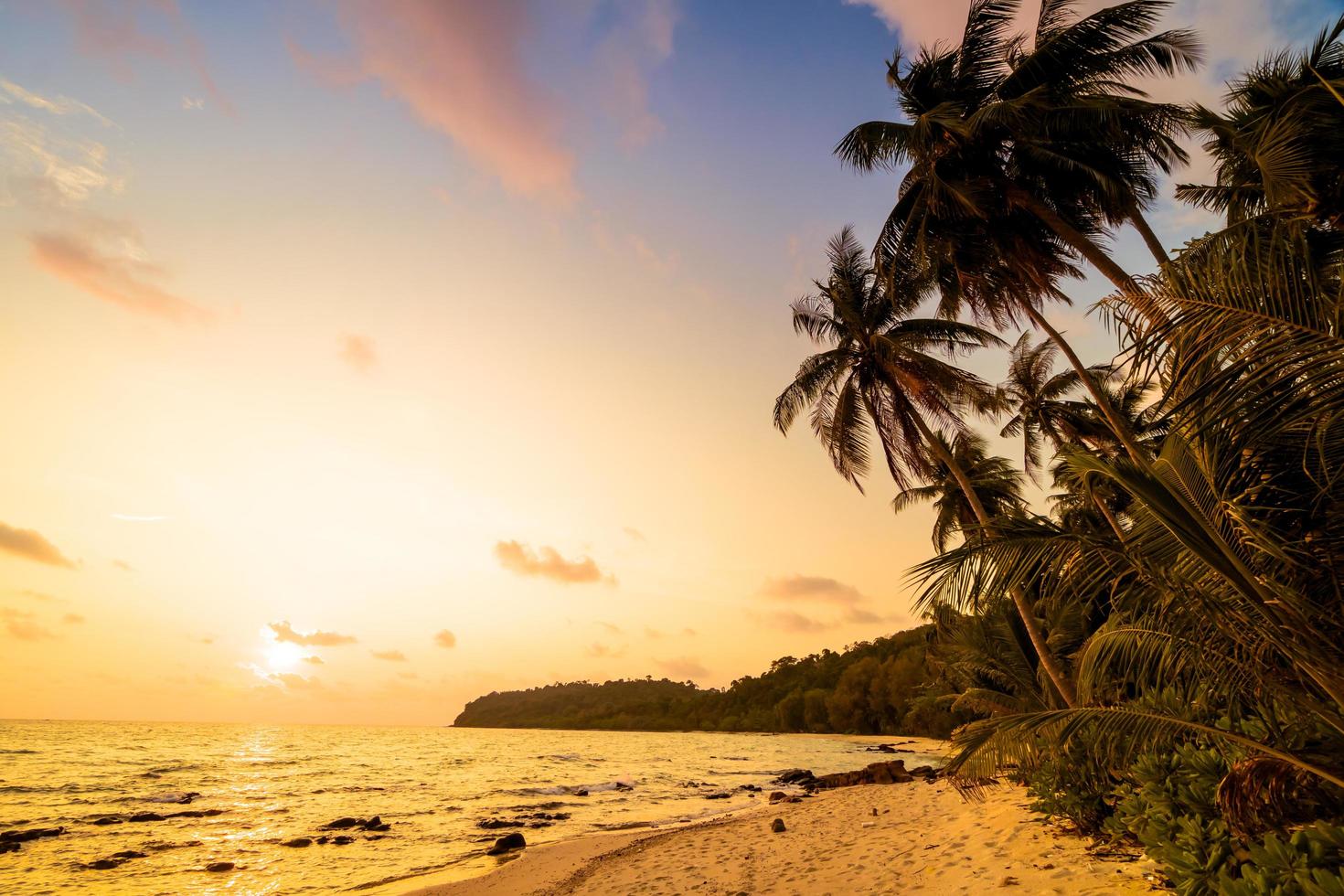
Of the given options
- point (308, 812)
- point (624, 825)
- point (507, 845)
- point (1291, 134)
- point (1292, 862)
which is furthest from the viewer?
point (308, 812)

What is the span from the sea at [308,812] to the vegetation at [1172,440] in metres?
13.0

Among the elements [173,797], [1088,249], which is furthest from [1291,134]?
[173,797]

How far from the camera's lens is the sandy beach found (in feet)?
23.5

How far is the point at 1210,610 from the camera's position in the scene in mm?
4434

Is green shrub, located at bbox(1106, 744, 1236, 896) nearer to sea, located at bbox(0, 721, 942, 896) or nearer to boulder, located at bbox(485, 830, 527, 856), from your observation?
sea, located at bbox(0, 721, 942, 896)

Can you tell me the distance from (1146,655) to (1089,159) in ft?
32.9

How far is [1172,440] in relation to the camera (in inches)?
189

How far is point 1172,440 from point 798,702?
10249cm

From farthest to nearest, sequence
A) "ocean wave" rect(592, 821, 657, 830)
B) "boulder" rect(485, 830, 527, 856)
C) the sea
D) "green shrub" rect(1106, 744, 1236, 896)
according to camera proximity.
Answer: "ocean wave" rect(592, 821, 657, 830)
"boulder" rect(485, 830, 527, 856)
the sea
"green shrub" rect(1106, 744, 1236, 896)

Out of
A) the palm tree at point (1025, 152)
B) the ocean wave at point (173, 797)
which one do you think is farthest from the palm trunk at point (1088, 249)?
the ocean wave at point (173, 797)

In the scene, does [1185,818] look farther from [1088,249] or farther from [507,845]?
[507,845]

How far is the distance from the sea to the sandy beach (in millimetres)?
2685

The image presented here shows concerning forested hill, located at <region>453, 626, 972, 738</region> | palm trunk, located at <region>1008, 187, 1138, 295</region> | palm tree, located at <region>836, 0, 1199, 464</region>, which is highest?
palm tree, located at <region>836, 0, 1199, 464</region>

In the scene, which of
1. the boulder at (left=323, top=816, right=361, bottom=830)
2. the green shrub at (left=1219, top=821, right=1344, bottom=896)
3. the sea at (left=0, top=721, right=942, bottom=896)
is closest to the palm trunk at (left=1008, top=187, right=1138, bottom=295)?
the green shrub at (left=1219, top=821, right=1344, bottom=896)
